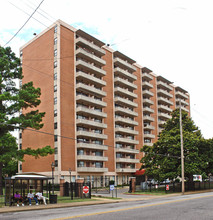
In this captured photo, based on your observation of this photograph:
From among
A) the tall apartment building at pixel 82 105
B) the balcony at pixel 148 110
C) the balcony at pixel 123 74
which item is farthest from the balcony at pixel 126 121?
the balcony at pixel 123 74

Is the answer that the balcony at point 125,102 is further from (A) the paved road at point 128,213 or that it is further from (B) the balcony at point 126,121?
(A) the paved road at point 128,213

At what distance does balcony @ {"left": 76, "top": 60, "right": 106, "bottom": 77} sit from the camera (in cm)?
5884

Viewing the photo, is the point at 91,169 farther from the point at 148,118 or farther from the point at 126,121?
the point at 148,118

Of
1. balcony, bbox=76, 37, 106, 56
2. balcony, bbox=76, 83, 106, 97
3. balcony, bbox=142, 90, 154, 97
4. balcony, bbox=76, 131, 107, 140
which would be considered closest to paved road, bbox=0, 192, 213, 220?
balcony, bbox=76, 131, 107, 140

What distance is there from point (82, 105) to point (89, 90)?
3.42 m

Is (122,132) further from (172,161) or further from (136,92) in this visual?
(172,161)

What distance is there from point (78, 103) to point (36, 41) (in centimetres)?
1670

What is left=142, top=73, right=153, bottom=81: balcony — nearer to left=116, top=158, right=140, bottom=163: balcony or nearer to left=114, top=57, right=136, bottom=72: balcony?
left=114, top=57, right=136, bottom=72: balcony

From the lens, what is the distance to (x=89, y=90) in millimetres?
59719

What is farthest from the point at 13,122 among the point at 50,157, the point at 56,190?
the point at 50,157

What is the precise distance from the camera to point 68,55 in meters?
58.2

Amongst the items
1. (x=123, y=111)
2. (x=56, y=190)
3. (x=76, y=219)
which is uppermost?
(x=123, y=111)

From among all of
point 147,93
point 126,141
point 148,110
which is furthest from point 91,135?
point 147,93

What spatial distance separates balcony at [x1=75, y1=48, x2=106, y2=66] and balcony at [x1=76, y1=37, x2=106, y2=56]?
1.48 meters
